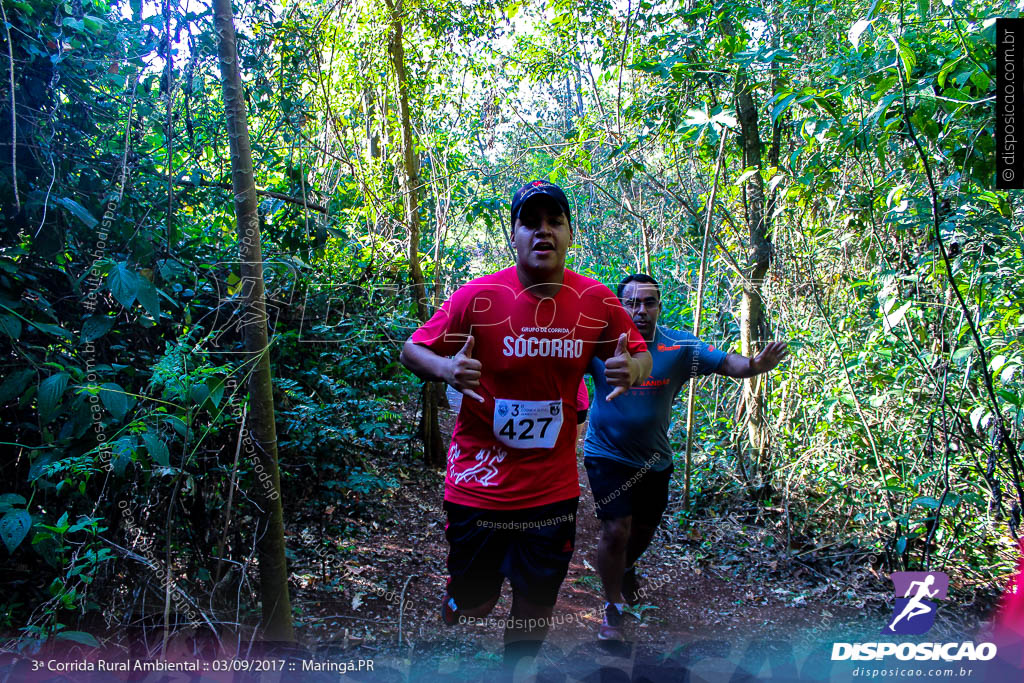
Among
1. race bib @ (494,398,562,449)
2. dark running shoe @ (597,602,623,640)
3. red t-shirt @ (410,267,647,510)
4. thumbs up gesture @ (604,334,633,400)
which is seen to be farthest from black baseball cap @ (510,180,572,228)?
dark running shoe @ (597,602,623,640)

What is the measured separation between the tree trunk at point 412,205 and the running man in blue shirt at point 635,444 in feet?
7.88

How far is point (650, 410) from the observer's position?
3.34 metres

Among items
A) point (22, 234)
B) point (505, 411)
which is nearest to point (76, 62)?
point (22, 234)

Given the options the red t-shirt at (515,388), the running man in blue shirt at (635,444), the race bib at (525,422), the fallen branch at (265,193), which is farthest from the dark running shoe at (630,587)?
Result: the fallen branch at (265,193)

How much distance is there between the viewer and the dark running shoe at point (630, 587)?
3.67 metres

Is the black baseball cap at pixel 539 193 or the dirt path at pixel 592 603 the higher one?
the black baseball cap at pixel 539 193

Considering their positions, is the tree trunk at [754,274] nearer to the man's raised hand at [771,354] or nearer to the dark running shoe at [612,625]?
the dark running shoe at [612,625]

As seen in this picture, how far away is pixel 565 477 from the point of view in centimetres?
245

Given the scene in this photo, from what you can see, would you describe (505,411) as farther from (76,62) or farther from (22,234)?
(76,62)

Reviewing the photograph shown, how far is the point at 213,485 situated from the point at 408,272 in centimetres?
325

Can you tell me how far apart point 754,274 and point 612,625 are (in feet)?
9.57

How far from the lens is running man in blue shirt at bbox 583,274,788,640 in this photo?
3250mm

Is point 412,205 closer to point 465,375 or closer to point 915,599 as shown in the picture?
point 465,375

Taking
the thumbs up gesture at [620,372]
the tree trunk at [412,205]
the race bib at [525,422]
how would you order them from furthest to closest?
the tree trunk at [412,205] → the race bib at [525,422] → the thumbs up gesture at [620,372]
